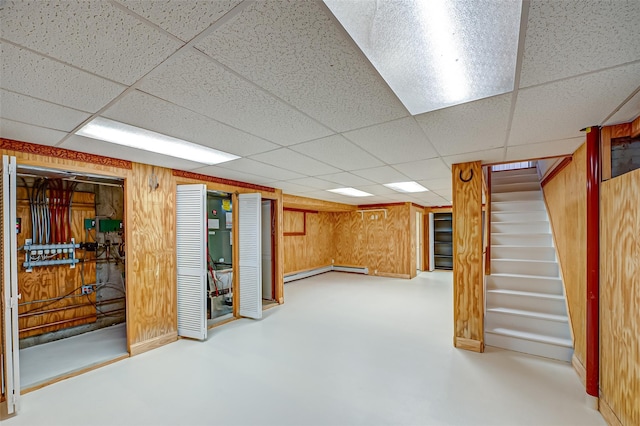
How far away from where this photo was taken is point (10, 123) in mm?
1854

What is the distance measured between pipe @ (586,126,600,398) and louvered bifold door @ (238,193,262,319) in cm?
363

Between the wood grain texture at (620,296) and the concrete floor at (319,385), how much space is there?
1.17 ft

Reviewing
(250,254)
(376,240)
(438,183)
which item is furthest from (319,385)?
(376,240)

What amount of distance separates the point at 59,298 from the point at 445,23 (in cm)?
496

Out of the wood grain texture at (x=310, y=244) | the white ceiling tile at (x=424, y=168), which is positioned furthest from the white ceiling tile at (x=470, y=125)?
the wood grain texture at (x=310, y=244)

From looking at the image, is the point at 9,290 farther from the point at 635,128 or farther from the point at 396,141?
the point at 635,128

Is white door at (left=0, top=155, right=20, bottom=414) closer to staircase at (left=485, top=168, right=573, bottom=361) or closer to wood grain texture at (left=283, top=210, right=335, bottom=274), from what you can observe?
staircase at (left=485, top=168, right=573, bottom=361)

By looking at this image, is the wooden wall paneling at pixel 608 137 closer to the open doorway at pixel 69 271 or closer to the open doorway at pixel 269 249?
the open doorway at pixel 269 249

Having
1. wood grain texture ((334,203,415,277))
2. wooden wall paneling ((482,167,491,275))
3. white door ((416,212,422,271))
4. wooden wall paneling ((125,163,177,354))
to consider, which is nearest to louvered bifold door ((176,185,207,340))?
wooden wall paneling ((125,163,177,354))

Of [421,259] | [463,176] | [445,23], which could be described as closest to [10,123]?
[445,23]

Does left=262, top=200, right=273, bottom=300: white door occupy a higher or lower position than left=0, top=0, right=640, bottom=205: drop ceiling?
lower

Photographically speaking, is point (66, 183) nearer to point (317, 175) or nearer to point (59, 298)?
point (59, 298)

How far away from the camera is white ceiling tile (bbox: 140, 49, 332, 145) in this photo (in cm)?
124

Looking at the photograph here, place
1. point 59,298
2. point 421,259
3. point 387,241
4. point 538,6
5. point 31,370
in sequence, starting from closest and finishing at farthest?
point 538,6 → point 31,370 → point 59,298 → point 387,241 → point 421,259
